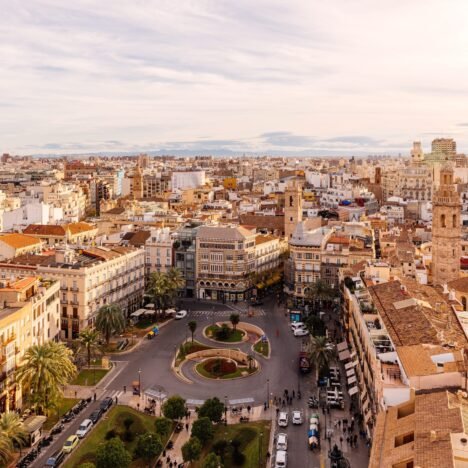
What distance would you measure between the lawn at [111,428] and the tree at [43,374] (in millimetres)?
5426

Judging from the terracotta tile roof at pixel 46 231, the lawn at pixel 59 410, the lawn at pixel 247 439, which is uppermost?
the terracotta tile roof at pixel 46 231

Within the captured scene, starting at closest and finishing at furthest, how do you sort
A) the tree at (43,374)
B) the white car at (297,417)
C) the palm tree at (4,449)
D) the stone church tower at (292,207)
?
the palm tree at (4,449), the tree at (43,374), the white car at (297,417), the stone church tower at (292,207)

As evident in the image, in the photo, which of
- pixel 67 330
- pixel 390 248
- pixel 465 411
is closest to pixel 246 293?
pixel 390 248

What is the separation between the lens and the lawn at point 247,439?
172ft

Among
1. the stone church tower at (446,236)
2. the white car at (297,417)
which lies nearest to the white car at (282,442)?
the white car at (297,417)

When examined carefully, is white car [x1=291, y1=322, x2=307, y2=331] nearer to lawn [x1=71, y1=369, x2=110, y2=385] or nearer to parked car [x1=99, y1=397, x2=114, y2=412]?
lawn [x1=71, y1=369, x2=110, y2=385]

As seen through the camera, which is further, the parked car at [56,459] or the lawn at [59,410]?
the lawn at [59,410]

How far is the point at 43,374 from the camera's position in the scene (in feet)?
191

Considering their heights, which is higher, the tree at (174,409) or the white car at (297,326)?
the tree at (174,409)

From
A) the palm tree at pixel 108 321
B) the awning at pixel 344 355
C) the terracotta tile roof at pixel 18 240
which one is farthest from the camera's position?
the terracotta tile roof at pixel 18 240

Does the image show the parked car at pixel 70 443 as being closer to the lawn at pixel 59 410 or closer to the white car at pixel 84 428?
the white car at pixel 84 428

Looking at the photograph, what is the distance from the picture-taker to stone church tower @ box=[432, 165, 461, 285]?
84.1 meters

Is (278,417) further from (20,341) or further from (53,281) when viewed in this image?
(53,281)

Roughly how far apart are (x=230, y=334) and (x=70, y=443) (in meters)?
35.3
